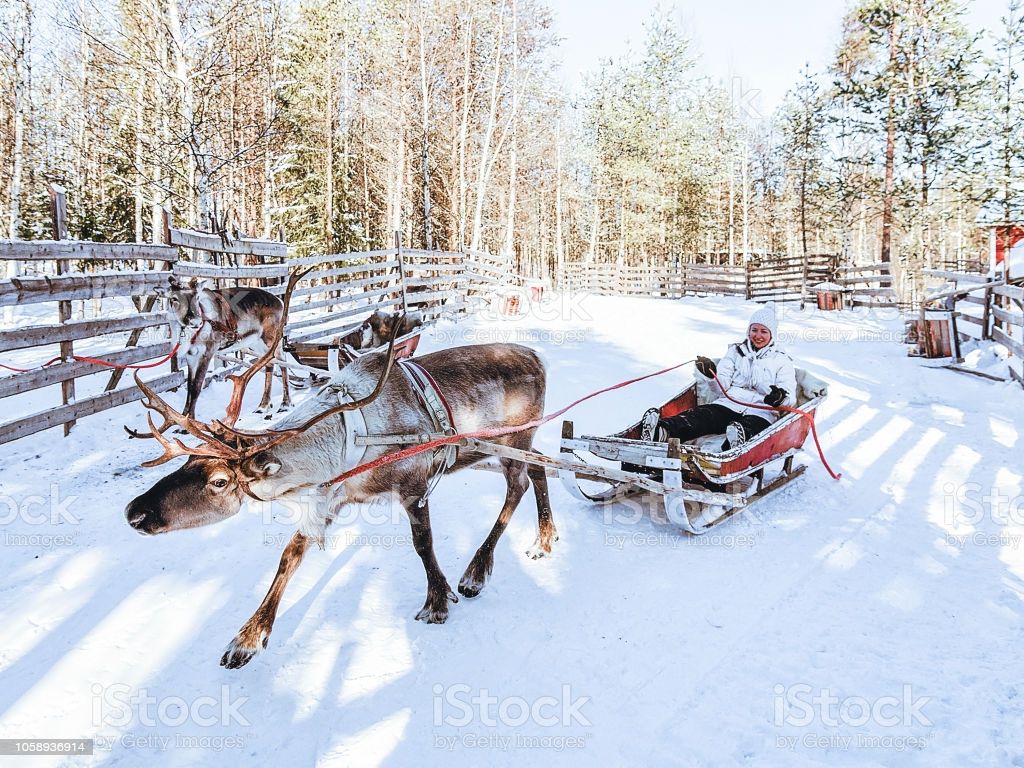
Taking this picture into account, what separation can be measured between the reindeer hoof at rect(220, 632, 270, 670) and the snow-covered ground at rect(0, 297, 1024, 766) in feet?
0.18

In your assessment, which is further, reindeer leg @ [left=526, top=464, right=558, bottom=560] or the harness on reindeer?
reindeer leg @ [left=526, top=464, right=558, bottom=560]

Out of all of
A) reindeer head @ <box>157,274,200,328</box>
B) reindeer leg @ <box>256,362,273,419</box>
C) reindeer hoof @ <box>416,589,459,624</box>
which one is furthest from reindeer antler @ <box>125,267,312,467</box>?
reindeer leg @ <box>256,362,273,419</box>

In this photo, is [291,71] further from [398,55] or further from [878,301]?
[878,301]

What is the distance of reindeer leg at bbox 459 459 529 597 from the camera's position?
359 cm

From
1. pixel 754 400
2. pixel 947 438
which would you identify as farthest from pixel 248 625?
pixel 947 438

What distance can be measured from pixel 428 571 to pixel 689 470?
176cm

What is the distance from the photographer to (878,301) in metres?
18.8

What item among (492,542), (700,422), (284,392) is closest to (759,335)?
(700,422)

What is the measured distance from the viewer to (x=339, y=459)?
300cm

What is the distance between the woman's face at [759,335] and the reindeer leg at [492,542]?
7.74 ft

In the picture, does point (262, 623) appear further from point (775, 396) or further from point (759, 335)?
point (759, 335)

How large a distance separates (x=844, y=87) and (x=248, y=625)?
76.1 feet

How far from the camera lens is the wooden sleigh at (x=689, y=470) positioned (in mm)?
4012

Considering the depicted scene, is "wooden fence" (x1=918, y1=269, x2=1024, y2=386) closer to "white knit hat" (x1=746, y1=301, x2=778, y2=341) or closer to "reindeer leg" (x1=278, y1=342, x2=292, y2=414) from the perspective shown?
"white knit hat" (x1=746, y1=301, x2=778, y2=341)
